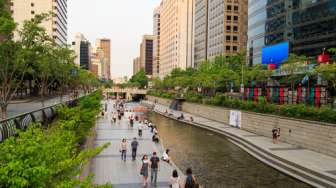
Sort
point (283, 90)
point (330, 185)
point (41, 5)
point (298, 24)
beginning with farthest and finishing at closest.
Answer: point (41, 5), point (298, 24), point (283, 90), point (330, 185)

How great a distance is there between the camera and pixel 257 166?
88.0 feet

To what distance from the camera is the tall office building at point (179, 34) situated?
15350 cm

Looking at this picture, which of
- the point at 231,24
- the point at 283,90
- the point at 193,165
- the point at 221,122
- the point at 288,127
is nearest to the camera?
the point at 193,165

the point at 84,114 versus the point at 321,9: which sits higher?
the point at 321,9

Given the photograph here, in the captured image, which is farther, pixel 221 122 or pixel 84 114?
pixel 221 122

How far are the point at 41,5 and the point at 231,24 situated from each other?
74551 millimetres

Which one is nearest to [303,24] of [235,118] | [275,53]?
[275,53]

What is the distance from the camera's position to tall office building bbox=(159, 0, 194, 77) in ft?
504

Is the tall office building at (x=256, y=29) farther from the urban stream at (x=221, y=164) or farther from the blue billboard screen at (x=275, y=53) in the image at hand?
the urban stream at (x=221, y=164)

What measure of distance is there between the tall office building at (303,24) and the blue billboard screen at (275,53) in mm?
1601

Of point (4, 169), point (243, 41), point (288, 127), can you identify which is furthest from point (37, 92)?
point (4, 169)

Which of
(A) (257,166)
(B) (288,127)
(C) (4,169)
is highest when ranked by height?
(C) (4,169)

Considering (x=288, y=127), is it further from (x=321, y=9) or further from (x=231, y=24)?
(x=231, y=24)

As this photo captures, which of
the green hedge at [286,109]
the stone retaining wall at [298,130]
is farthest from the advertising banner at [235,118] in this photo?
the stone retaining wall at [298,130]
